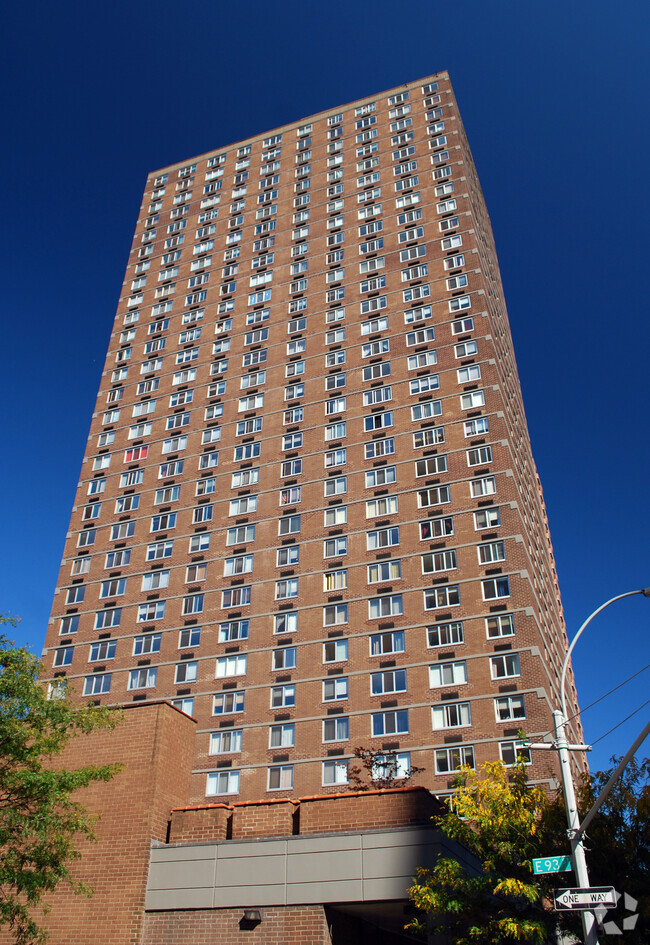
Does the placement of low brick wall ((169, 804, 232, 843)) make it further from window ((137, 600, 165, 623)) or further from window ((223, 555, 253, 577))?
window ((137, 600, 165, 623))

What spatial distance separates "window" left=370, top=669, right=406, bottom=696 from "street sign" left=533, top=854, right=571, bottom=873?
2917 cm

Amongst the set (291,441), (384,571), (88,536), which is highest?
(291,441)

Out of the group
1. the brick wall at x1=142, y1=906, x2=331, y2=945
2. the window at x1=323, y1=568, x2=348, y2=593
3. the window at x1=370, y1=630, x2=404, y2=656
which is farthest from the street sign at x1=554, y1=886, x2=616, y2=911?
the window at x1=323, y1=568, x2=348, y2=593

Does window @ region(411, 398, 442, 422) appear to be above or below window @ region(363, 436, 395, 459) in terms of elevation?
above

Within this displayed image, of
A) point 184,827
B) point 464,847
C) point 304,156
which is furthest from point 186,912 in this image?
point 304,156

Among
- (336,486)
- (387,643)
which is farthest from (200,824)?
(336,486)

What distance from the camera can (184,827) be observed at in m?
24.6

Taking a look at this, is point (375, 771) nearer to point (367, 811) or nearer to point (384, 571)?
point (384, 571)

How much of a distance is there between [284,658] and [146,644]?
11.1m

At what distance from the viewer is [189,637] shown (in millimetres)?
57094

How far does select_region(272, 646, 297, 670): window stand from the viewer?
→ 52906mm

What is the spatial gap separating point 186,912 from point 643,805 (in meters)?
13.1

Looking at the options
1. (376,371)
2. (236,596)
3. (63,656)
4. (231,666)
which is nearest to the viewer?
(231,666)

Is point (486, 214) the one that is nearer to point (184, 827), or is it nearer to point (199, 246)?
point (199, 246)
